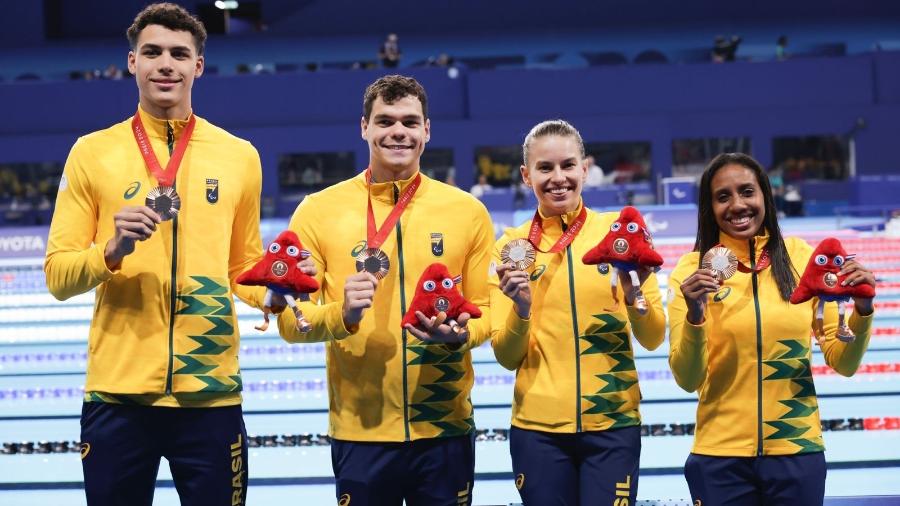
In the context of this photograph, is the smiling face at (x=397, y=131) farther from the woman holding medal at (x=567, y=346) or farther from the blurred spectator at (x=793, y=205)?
the blurred spectator at (x=793, y=205)

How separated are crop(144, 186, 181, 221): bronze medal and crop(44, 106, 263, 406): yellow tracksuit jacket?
6.1 inches

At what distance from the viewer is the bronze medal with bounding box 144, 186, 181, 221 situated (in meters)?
2.33

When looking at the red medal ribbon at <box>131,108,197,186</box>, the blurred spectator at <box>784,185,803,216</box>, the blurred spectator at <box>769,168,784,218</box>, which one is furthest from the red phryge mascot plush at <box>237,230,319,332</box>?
the blurred spectator at <box>784,185,803,216</box>

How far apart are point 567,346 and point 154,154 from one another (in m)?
1.13

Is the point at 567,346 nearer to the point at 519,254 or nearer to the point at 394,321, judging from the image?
the point at 519,254

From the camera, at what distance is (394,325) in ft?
8.54

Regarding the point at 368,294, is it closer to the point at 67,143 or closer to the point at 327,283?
the point at 327,283

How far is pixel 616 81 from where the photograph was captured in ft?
61.2

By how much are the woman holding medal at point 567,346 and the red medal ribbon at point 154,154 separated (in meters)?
0.82

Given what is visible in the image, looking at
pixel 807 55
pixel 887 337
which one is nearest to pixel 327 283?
pixel 887 337

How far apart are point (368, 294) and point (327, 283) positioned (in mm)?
303

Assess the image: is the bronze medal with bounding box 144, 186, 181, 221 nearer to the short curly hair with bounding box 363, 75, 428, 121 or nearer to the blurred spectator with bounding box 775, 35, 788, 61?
the short curly hair with bounding box 363, 75, 428, 121

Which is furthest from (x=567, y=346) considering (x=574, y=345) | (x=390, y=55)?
(x=390, y=55)

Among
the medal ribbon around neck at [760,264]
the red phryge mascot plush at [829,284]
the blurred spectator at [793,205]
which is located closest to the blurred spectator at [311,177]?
the blurred spectator at [793,205]
